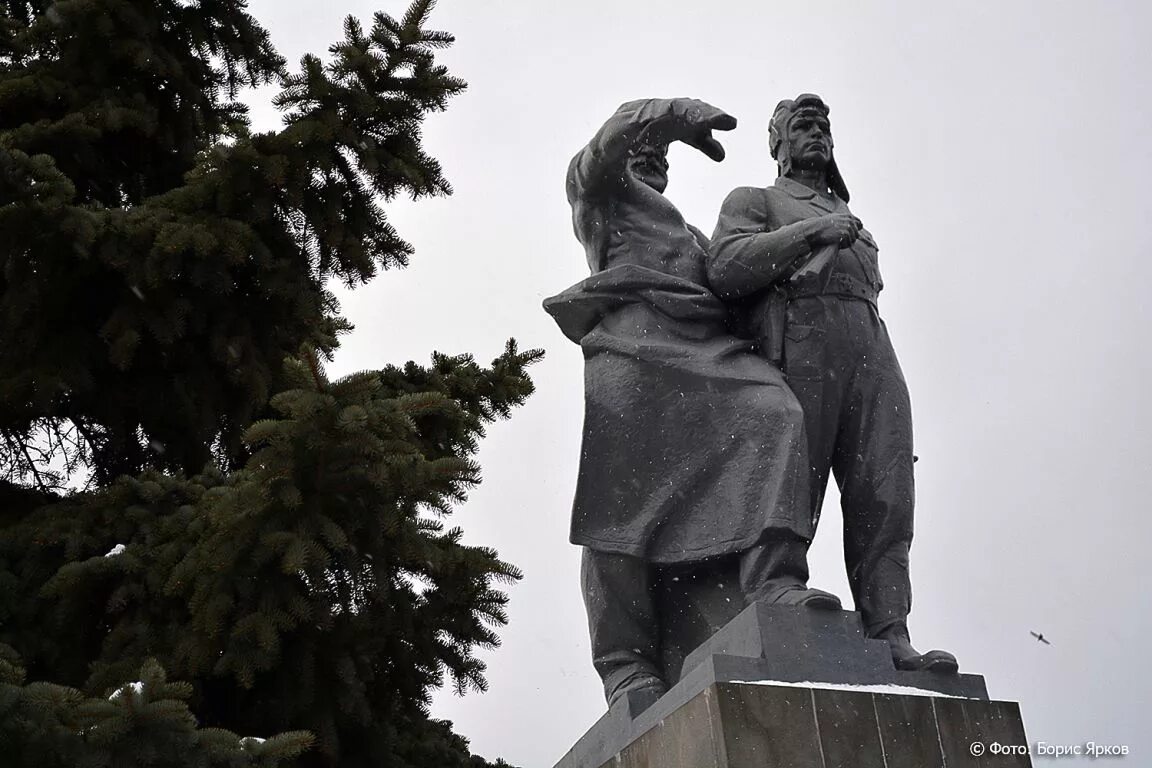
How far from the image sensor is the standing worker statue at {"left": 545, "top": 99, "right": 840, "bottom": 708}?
3.93 m

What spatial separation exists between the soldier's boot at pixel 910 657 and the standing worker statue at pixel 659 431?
378 millimetres

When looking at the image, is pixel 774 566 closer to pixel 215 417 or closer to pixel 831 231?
pixel 831 231

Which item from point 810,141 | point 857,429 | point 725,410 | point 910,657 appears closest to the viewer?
point 910,657

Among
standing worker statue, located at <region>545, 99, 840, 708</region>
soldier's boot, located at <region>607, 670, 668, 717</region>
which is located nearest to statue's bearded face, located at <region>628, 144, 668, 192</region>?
standing worker statue, located at <region>545, 99, 840, 708</region>

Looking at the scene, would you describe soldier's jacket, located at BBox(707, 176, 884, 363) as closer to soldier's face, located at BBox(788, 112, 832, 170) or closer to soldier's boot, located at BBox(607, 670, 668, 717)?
soldier's face, located at BBox(788, 112, 832, 170)

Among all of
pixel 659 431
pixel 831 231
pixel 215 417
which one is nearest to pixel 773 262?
pixel 831 231

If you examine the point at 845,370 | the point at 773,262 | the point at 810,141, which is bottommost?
the point at 845,370

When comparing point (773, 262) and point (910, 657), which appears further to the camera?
point (773, 262)

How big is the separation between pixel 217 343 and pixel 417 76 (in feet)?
4.61

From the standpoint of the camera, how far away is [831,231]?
4168 mm

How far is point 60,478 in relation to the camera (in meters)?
5.75

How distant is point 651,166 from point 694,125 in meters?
0.43

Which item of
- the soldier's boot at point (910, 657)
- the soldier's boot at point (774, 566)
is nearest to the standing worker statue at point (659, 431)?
the soldier's boot at point (774, 566)

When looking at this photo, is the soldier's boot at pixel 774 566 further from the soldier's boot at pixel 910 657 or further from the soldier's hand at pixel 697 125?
the soldier's hand at pixel 697 125
